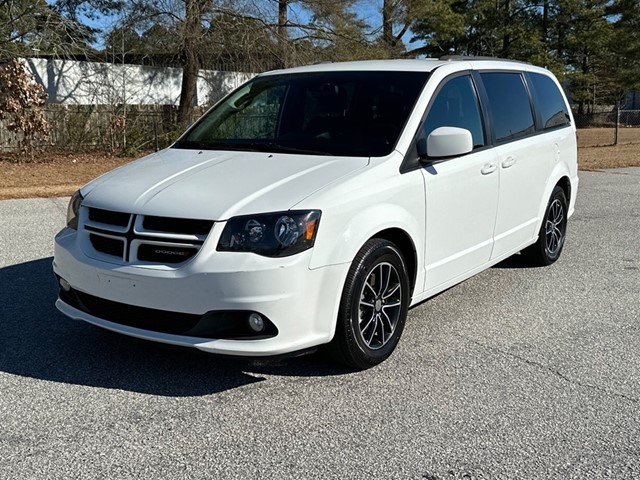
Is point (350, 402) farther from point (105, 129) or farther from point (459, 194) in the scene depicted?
point (105, 129)

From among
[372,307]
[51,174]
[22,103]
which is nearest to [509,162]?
[372,307]

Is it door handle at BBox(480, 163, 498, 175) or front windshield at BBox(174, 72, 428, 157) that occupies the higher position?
front windshield at BBox(174, 72, 428, 157)

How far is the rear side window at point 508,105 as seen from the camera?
5633 mm

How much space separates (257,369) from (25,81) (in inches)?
571

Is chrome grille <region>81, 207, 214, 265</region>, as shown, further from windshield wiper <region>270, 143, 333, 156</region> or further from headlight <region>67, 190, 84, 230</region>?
windshield wiper <region>270, 143, 333, 156</region>

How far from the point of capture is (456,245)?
16.4 feet

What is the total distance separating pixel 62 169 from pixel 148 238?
1332 centimetres

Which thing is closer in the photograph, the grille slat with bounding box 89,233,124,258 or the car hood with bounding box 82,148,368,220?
the car hood with bounding box 82,148,368,220

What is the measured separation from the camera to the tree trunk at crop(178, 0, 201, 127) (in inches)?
747

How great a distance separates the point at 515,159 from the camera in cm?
573

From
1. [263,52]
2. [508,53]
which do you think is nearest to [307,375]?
[263,52]

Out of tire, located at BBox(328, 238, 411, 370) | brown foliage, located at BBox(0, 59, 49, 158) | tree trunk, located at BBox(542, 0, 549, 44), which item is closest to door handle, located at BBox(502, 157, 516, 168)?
tire, located at BBox(328, 238, 411, 370)

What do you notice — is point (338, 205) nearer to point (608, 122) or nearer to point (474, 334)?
point (474, 334)

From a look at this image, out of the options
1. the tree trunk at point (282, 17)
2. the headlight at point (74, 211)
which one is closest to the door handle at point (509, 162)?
the headlight at point (74, 211)
